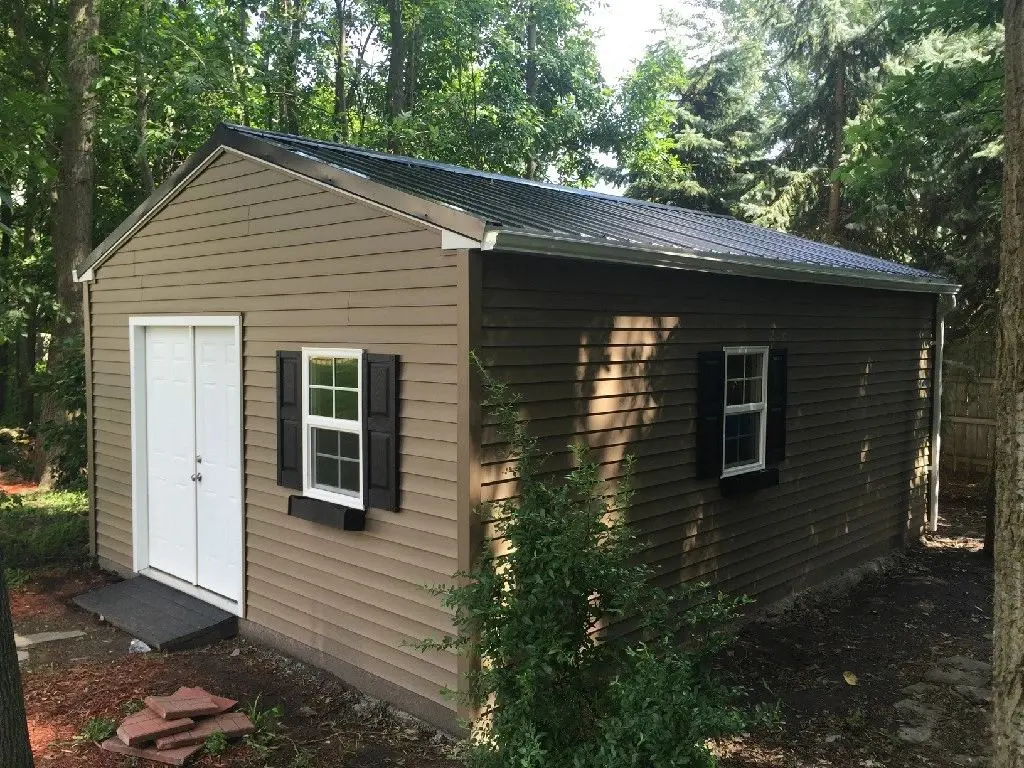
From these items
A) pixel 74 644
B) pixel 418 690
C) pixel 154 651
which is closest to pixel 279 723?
pixel 418 690

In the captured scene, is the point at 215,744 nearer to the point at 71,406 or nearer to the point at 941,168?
the point at 71,406

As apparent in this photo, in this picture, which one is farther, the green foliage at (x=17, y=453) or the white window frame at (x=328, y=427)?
the green foliage at (x=17, y=453)

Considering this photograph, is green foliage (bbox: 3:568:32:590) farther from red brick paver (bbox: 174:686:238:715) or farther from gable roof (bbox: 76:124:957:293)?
red brick paver (bbox: 174:686:238:715)

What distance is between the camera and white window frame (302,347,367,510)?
220 inches

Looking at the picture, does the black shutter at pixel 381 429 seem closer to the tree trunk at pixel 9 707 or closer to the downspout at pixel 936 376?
the tree trunk at pixel 9 707

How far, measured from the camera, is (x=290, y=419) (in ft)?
20.1

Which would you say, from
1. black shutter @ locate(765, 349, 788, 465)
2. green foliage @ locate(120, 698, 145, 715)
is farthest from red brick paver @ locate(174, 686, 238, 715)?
black shutter @ locate(765, 349, 788, 465)

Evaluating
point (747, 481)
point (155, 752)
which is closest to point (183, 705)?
point (155, 752)

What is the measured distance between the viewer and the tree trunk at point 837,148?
704 inches

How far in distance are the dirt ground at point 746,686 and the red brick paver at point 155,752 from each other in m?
0.05

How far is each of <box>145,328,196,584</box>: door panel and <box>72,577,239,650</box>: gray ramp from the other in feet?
0.87

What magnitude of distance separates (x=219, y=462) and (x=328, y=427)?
1661 millimetres

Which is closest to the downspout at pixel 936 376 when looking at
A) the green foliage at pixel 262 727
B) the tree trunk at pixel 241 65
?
the green foliage at pixel 262 727

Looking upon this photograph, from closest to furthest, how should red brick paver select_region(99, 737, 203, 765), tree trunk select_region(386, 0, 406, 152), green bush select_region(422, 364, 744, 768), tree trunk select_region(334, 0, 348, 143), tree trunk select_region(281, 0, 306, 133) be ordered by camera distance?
green bush select_region(422, 364, 744, 768), red brick paver select_region(99, 737, 203, 765), tree trunk select_region(281, 0, 306, 133), tree trunk select_region(386, 0, 406, 152), tree trunk select_region(334, 0, 348, 143)
